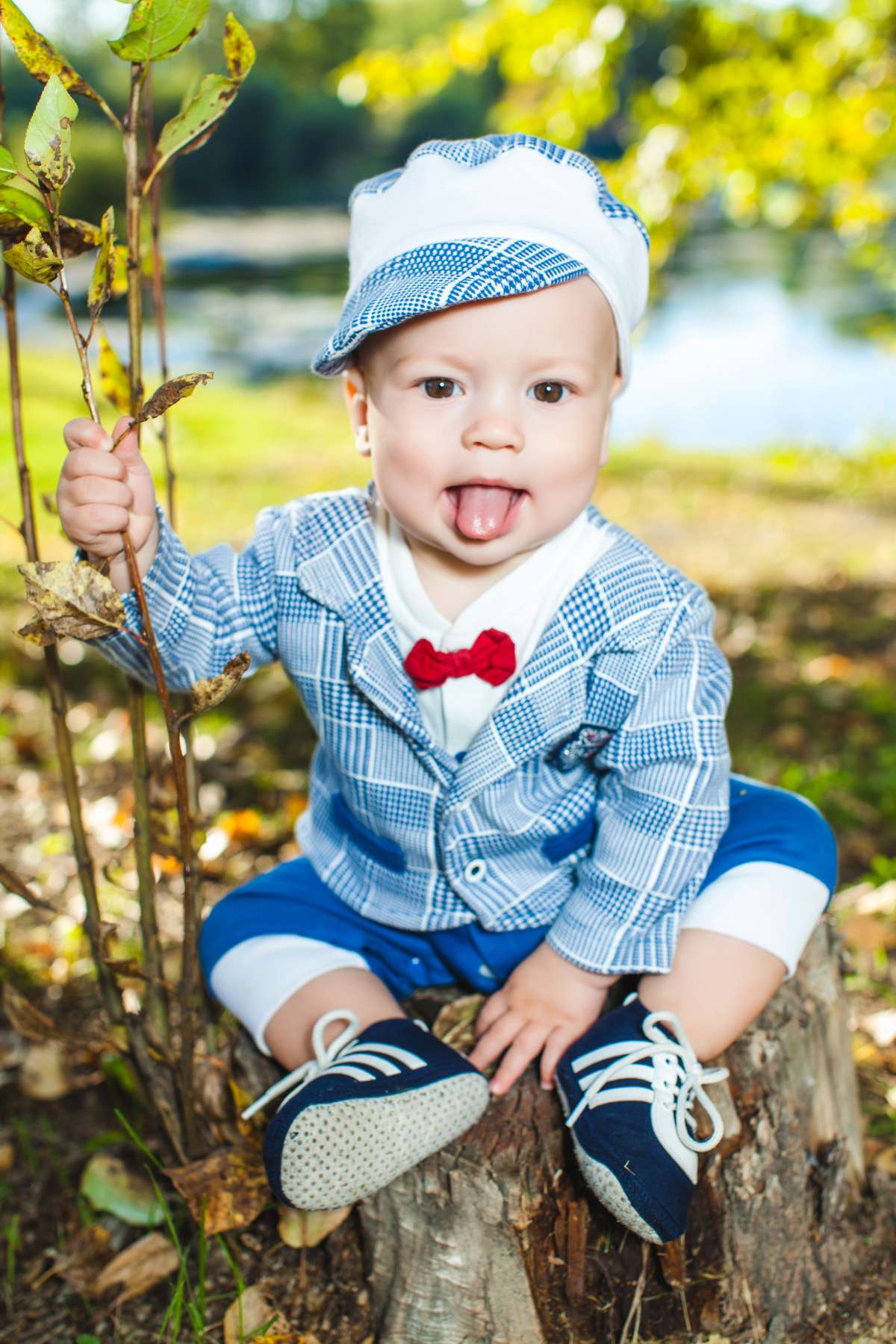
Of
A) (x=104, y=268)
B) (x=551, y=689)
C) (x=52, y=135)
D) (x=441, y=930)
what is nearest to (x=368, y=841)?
(x=441, y=930)

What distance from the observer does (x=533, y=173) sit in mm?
1508

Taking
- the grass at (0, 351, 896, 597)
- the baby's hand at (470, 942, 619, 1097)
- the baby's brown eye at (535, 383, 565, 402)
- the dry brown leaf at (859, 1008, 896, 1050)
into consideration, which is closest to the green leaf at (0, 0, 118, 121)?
the baby's brown eye at (535, 383, 565, 402)

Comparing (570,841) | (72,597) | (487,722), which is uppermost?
(72,597)

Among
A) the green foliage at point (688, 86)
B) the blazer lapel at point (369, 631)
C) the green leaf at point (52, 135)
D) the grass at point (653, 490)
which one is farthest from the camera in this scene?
the grass at point (653, 490)

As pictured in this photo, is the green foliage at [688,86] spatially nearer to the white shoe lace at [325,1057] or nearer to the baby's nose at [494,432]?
the baby's nose at [494,432]

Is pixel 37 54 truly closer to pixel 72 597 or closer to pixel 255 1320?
pixel 72 597

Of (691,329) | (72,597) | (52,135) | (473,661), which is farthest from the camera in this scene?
(691,329)

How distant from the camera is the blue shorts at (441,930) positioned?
5.75ft

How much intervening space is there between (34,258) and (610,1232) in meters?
1.36

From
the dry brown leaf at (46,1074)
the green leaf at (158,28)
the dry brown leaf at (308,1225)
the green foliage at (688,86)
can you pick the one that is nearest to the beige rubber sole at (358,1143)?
the dry brown leaf at (308,1225)

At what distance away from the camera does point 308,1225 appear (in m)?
1.66

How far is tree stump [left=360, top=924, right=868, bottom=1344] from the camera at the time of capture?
1.49 meters

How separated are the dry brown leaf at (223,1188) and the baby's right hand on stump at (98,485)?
2.86 ft

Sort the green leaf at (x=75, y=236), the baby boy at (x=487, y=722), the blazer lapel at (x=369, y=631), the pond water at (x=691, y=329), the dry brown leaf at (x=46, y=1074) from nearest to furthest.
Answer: the green leaf at (x=75, y=236), the baby boy at (x=487, y=722), the blazer lapel at (x=369, y=631), the dry brown leaf at (x=46, y=1074), the pond water at (x=691, y=329)
